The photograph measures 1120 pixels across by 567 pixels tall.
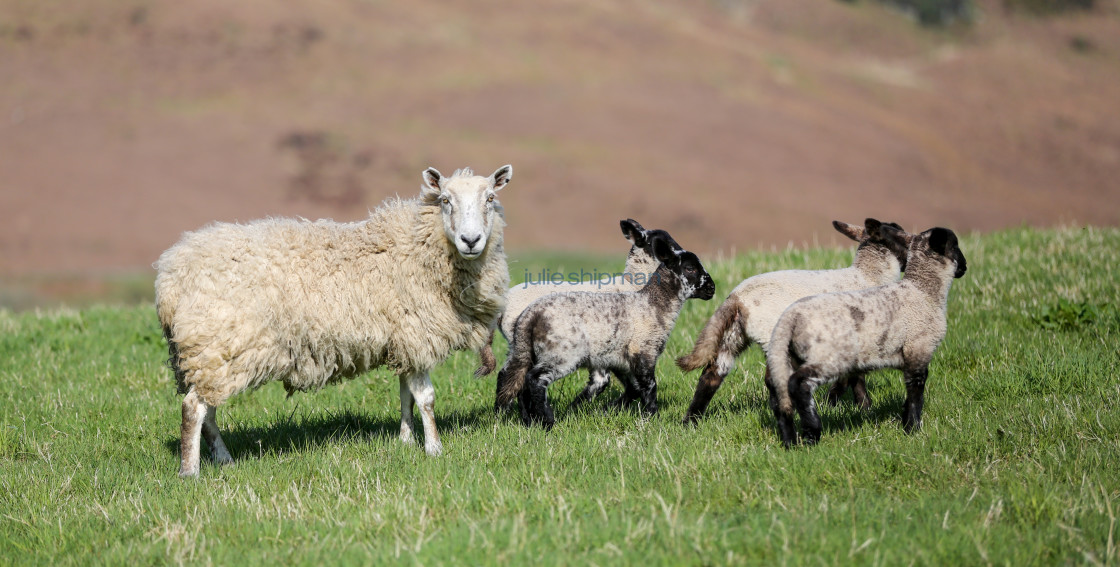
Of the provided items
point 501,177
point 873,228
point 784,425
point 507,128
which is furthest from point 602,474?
point 507,128

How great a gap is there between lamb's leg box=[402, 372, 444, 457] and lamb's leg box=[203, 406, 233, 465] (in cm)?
134

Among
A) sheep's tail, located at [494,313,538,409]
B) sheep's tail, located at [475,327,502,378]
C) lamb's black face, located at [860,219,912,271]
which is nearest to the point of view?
sheep's tail, located at [494,313,538,409]

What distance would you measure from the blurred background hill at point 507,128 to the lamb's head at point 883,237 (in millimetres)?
27885

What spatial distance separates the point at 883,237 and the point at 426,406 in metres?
3.59

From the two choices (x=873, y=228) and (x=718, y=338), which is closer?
(x=718, y=338)

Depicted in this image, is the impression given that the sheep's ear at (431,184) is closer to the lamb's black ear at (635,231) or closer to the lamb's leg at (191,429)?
the lamb's black ear at (635,231)

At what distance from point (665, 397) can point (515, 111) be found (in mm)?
43593

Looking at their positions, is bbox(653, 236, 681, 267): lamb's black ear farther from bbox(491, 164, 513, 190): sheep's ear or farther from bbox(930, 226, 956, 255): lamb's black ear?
bbox(930, 226, 956, 255): lamb's black ear

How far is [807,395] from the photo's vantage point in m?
5.24

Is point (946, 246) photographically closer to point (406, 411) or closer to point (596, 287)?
point (596, 287)

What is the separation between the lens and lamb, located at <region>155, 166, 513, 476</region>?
576cm

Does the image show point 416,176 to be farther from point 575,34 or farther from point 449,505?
point 449,505

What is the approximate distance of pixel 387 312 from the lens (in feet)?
20.3

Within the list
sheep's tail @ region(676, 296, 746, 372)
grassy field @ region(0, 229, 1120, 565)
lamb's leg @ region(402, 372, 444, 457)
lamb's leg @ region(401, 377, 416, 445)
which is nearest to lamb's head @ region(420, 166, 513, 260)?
lamb's leg @ region(402, 372, 444, 457)
